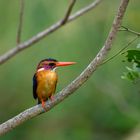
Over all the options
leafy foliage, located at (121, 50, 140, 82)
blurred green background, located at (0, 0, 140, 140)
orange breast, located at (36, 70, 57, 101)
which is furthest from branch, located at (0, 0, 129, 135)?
blurred green background, located at (0, 0, 140, 140)

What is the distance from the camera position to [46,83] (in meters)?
4.86

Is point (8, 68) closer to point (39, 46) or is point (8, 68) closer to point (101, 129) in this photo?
point (39, 46)

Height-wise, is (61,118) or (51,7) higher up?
(51,7)

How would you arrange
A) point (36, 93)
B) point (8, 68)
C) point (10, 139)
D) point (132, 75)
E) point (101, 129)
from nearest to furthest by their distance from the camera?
point (132, 75) < point (36, 93) < point (8, 68) < point (10, 139) < point (101, 129)

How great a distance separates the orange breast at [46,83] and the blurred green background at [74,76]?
3.39 ft

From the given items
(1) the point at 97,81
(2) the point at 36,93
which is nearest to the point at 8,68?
(1) the point at 97,81

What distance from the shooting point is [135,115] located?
7.08 meters

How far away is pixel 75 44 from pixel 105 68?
28.4 inches

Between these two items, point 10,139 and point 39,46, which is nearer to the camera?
point 39,46

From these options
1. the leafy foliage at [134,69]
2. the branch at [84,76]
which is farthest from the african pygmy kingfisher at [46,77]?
the leafy foliage at [134,69]

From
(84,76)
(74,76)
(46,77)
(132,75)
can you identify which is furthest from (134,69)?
(74,76)

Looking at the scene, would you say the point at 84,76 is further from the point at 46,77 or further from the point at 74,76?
the point at 74,76

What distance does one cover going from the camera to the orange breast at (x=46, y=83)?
15.7ft

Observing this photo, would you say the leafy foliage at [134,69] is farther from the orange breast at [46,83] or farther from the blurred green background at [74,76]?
the blurred green background at [74,76]
